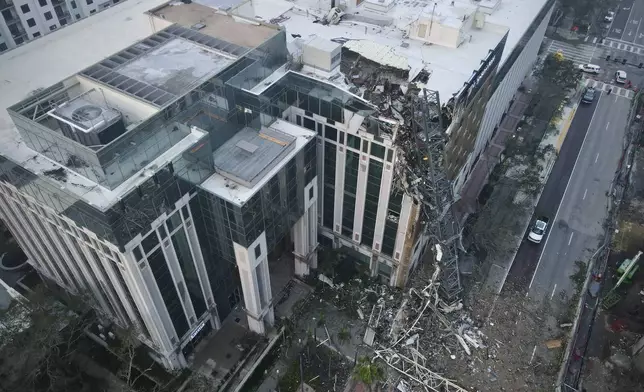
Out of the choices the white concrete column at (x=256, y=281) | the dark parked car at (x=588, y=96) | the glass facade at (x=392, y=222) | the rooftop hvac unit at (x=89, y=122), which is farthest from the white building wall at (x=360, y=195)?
the dark parked car at (x=588, y=96)

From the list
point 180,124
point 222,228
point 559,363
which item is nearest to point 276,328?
point 222,228

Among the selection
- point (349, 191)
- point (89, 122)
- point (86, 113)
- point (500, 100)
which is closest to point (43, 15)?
point (86, 113)

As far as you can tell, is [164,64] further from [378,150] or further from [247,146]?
[378,150]

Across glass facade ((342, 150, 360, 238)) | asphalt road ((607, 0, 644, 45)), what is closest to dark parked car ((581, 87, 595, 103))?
asphalt road ((607, 0, 644, 45))

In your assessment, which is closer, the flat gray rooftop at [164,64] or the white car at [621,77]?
the flat gray rooftop at [164,64]

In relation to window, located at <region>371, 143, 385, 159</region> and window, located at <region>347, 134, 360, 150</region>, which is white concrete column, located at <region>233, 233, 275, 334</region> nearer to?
window, located at <region>347, 134, 360, 150</region>

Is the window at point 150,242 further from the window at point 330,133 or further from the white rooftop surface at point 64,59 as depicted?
the window at point 330,133
